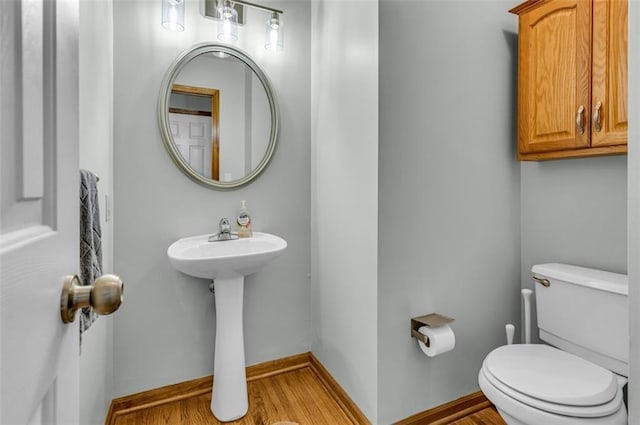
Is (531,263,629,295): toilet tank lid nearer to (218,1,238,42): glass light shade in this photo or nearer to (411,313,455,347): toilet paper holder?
(411,313,455,347): toilet paper holder

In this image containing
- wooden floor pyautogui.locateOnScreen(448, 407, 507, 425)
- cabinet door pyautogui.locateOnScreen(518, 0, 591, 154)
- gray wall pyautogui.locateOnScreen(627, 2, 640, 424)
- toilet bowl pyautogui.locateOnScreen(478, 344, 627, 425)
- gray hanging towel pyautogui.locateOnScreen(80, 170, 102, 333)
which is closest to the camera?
gray wall pyautogui.locateOnScreen(627, 2, 640, 424)

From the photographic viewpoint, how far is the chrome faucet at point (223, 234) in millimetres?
1823

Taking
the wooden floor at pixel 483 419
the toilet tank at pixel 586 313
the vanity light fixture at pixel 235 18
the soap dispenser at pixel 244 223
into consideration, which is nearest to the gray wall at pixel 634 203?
the toilet tank at pixel 586 313

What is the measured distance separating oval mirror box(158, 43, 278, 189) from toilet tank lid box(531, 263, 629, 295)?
158 centimetres

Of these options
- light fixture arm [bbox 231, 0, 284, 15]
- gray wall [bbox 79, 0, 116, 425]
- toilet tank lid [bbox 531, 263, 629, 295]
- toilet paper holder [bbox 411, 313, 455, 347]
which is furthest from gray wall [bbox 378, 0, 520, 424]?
gray wall [bbox 79, 0, 116, 425]

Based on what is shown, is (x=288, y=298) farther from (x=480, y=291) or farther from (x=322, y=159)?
(x=480, y=291)

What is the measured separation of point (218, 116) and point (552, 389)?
1960 mm

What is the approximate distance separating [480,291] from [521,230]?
45cm

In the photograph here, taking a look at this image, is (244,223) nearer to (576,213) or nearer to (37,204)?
(37,204)

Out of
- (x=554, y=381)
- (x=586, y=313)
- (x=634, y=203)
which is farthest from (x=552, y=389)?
(x=634, y=203)

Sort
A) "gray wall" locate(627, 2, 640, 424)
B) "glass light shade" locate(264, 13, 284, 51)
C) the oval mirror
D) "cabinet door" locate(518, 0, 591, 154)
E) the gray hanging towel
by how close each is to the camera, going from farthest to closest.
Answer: "glass light shade" locate(264, 13, 284, 51) < the oval mirror < "cabinet door" locate(518, 0, 591, 154) < the gray hanging towel < "gray wall" locate(627, 2, 640, 424)

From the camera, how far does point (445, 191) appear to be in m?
1.65

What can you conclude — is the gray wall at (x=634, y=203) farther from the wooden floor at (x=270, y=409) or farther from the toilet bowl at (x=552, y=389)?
the wooden floor at (x=270, y=409)

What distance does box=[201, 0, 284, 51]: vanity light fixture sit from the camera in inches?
72.4
